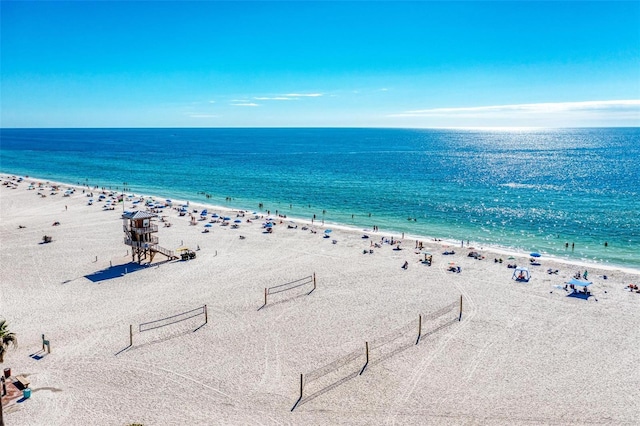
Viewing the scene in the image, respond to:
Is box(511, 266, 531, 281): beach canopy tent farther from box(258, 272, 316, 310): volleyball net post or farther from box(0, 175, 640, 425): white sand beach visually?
box(258, 272, 316, 310): volleyball net post

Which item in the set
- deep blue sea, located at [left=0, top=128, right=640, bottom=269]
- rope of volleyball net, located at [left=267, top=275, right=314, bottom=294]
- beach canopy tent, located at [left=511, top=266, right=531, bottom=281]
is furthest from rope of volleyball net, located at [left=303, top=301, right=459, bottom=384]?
deep blue sea, located at [left=0, top=128, right=640, bottom=269]

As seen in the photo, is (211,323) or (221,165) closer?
(211,323)

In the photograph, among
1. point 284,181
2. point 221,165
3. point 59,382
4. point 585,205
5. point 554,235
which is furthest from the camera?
point 221,165

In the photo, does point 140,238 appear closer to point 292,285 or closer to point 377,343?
point 292,285

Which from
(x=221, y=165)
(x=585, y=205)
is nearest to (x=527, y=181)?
(x=585, y=205)

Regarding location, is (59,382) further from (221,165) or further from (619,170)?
(619,170)

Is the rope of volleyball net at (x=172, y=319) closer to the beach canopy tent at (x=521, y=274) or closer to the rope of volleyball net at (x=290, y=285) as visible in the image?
the rope of volleyball net at (x=290, y=285)

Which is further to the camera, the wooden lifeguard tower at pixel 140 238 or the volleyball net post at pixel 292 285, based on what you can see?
the wooden lifeguard tower at pixel 140 238

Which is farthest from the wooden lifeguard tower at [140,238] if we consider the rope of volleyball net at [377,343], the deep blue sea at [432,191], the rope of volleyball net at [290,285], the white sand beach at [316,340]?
the deep blue sea at [432,191]
